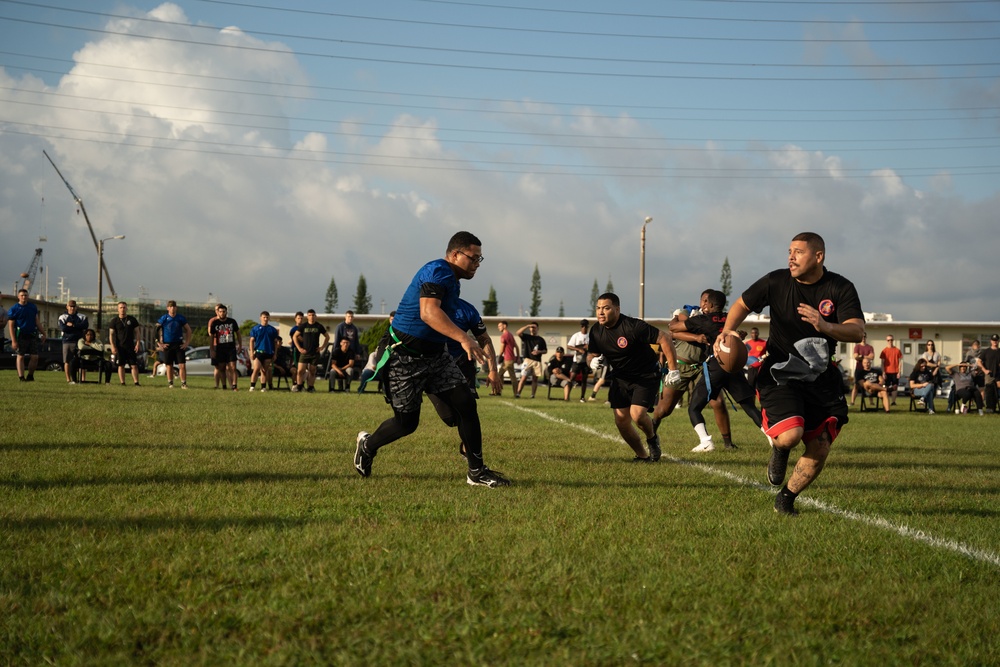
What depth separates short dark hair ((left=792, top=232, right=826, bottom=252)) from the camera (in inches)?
247

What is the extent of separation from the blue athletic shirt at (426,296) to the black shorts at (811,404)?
8.42 ft

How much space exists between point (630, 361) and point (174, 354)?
16.5m

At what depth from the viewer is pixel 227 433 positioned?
11219 mm

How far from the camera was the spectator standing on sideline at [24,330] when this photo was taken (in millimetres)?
22438

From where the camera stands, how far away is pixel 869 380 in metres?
23.8

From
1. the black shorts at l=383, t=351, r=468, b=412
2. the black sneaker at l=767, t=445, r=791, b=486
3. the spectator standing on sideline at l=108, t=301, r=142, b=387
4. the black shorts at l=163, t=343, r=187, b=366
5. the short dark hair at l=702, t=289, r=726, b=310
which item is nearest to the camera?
the black sneaker at l=767, t=445, r=791, b=486

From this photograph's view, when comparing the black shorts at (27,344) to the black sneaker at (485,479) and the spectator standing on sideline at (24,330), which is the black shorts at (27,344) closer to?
the spectator standing on sideline at (24,330)

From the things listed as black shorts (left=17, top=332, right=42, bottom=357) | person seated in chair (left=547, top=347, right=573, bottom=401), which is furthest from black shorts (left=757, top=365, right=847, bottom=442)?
black shorts (left=17, top=332, right=42, bottom=357)

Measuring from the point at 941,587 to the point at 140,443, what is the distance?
797 cm

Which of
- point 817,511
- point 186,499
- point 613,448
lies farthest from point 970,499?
point 186,499

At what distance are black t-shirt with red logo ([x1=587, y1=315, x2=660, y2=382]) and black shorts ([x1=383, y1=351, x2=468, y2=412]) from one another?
2622 mm

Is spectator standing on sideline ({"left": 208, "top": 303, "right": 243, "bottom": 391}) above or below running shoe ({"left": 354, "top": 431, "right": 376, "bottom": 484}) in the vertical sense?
above

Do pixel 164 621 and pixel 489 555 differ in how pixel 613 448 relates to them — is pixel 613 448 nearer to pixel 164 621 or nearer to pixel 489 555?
pixel 489 555

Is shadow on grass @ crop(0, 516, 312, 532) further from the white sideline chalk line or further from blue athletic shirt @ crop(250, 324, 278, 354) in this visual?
blue athletic shirt @ crop(250, 324, 278, 354)
